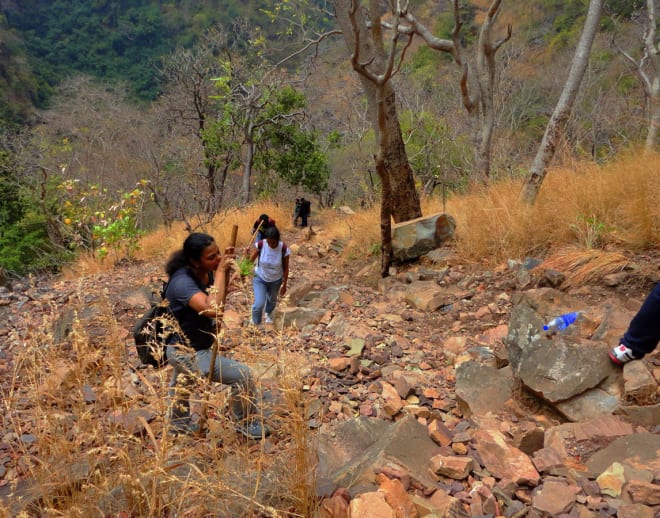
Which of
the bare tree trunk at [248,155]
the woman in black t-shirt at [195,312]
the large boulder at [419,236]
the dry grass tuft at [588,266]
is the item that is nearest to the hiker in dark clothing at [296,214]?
the bare tree trunk at [248,155]

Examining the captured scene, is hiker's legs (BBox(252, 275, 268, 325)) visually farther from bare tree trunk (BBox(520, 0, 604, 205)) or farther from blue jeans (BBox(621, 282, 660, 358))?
blue jeans (BBox(621, 282, 660, 358))

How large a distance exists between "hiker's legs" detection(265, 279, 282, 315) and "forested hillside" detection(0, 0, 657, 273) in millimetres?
2541

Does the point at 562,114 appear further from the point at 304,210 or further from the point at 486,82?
the point at 304,210

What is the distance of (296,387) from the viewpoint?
1722 millimetres

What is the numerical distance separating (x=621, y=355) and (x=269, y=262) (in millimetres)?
3173

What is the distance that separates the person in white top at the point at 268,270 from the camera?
4727 mm

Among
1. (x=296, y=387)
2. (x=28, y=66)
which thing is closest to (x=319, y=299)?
(x=296, y=387)

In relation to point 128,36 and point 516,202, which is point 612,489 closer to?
point 516,202

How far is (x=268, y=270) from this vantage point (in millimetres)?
4785

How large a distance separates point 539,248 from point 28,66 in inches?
1549

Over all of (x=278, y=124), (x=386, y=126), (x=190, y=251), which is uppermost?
(x=278, y=124)

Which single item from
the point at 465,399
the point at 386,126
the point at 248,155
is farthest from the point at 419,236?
the point at 248,155

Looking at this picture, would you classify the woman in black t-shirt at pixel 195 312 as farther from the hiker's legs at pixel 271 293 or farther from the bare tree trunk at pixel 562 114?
the bare tree trunk at pixel 562 114

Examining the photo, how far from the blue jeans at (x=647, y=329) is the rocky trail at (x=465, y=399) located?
0.36ft
